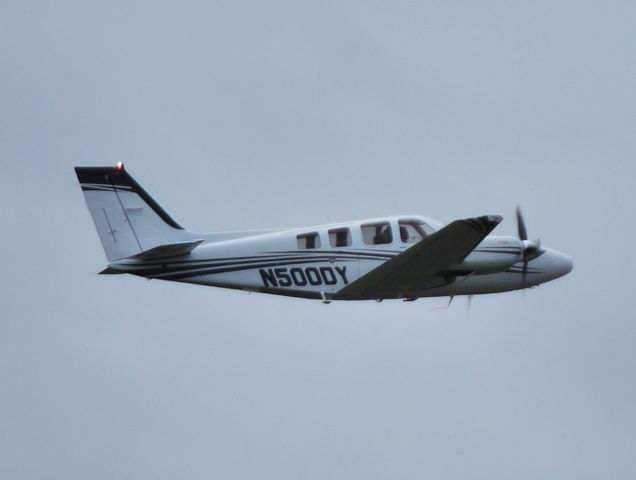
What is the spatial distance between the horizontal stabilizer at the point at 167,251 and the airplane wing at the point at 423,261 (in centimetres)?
380

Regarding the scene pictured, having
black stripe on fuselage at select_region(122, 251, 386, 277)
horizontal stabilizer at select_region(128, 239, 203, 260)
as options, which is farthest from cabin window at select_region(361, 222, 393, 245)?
horizontal stabilizer at select_region(128, 239, 203, 260)

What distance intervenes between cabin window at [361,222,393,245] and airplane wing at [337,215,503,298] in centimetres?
108

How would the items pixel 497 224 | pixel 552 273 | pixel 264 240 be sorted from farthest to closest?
pixel 552 273 → pixel 264 240 → pixel 497 224

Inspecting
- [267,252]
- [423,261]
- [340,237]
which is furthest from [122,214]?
[423,261]

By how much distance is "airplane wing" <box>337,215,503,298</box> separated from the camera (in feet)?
103

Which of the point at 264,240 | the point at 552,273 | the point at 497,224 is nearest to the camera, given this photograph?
the point at 497,224

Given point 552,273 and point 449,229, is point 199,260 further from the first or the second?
point 552,273

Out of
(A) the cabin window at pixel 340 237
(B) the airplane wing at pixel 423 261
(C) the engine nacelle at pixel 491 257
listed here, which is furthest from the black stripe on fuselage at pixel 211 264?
(C) the engine nacelle at pixel 491 257

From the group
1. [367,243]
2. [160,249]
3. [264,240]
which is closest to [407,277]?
[367,243]

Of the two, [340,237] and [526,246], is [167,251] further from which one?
[526,246]

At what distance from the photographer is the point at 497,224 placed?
3108 cm

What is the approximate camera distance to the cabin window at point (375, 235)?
33.3 meters

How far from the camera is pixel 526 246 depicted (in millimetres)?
34562

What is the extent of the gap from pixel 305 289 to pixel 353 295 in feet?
3.84
